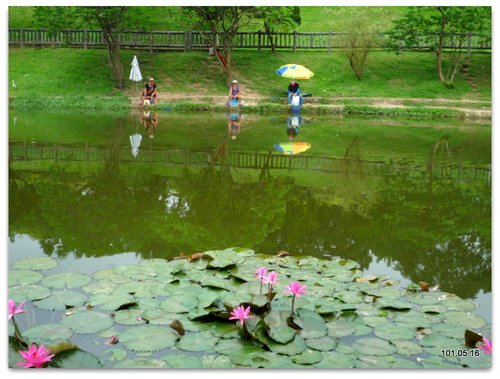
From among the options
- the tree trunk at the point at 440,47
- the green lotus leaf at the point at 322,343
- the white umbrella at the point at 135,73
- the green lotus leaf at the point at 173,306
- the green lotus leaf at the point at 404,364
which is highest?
the tree trunk at the point at 440,47

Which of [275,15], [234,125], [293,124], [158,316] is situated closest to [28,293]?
[158,316]

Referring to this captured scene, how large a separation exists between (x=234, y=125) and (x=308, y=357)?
13.0 metres

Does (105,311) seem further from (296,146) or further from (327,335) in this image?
(296,146)

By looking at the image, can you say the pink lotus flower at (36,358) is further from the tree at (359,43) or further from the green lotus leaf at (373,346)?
the tree at (359,43)

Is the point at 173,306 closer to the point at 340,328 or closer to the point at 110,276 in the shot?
the point at 110,276

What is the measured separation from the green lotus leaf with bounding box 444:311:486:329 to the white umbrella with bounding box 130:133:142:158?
24.5 ft

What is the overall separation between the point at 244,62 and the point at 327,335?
22858mm

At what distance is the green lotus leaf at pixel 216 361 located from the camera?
3.41 meters

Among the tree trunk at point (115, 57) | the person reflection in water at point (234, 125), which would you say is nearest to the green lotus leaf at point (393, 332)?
the person reflection in water at point (234, 125)

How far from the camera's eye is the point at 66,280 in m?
4.74

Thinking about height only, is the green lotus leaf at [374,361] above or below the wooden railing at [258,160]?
below

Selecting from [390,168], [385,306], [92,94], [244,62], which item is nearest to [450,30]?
[244,62]

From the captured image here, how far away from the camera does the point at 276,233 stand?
21.3ft

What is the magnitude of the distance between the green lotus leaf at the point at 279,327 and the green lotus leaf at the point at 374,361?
430 millimetres
